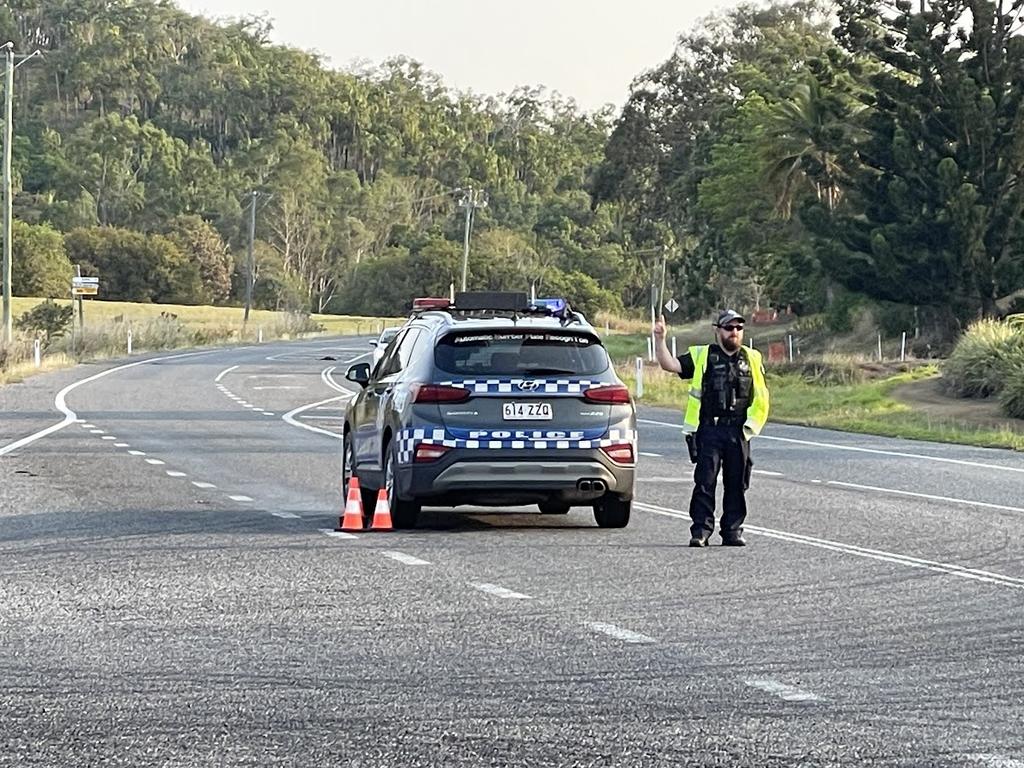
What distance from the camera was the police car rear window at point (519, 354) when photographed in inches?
571

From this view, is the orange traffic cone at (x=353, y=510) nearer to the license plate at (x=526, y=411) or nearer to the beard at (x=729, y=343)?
the license plate at (x=526, y=411)

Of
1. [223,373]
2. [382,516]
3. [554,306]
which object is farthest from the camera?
[223,373]

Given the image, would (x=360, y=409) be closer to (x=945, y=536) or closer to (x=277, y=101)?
(x=945, y=536)

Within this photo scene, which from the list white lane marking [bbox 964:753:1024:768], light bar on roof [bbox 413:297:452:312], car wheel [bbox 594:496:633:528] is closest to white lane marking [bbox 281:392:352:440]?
light bar on roof [bbox 413:297:452:312]

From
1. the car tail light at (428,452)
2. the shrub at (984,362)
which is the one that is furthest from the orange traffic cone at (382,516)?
the shrub at (984,362)

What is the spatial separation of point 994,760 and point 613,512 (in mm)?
8193

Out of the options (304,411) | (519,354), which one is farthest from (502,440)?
(304,411)

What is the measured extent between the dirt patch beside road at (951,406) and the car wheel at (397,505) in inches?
683

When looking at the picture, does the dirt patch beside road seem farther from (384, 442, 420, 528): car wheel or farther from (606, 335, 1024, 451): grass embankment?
(384, 442, 420, 528): car wheel

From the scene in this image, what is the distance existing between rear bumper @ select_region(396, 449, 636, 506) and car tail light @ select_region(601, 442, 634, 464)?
0.13 feet

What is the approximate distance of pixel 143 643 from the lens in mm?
9219

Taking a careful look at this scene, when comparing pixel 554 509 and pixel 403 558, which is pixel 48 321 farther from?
pixel 403 558

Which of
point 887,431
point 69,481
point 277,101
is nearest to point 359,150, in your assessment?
point 277,101

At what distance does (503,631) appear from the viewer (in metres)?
9.56
